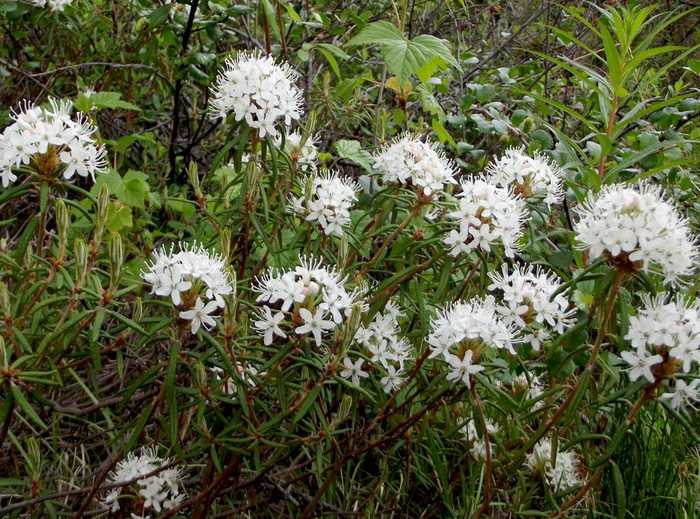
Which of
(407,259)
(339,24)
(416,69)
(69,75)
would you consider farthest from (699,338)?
(69,75)

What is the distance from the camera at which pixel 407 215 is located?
2.37 metres

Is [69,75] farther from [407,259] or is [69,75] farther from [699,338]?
[699,338]

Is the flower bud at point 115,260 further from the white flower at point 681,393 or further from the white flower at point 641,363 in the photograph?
the white flower at point 681,393

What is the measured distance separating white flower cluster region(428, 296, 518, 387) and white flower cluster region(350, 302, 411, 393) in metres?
0.23

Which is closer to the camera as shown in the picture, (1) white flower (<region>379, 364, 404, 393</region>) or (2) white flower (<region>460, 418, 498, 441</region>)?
(1) white flower (<region>379, 364, 404, 393</region>)

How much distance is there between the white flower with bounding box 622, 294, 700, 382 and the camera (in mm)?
1733

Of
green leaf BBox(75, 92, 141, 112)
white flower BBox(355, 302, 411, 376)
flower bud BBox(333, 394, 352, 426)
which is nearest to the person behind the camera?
flower bud BBox(333, 394, 352, 426)

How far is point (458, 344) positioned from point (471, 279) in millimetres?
427

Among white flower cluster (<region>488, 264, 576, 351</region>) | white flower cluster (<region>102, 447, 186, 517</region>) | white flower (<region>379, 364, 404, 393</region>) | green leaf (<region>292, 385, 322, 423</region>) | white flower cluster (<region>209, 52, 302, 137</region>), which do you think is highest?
white flower cluster (<region>209, 52, 302, 137</region>)

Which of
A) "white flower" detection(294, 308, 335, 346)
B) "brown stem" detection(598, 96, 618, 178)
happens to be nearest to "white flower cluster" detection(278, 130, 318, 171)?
"white flower" detection(294, 308, 335, 346)

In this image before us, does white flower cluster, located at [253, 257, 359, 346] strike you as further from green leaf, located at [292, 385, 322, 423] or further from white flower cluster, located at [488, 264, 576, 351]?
white flower cluster, located at [488, 264, 576, 351]

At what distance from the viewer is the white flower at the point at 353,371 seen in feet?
6.71

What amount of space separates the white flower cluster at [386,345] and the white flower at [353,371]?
0.22 ft

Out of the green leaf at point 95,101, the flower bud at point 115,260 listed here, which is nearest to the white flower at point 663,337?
the flower bud at point 115,260
